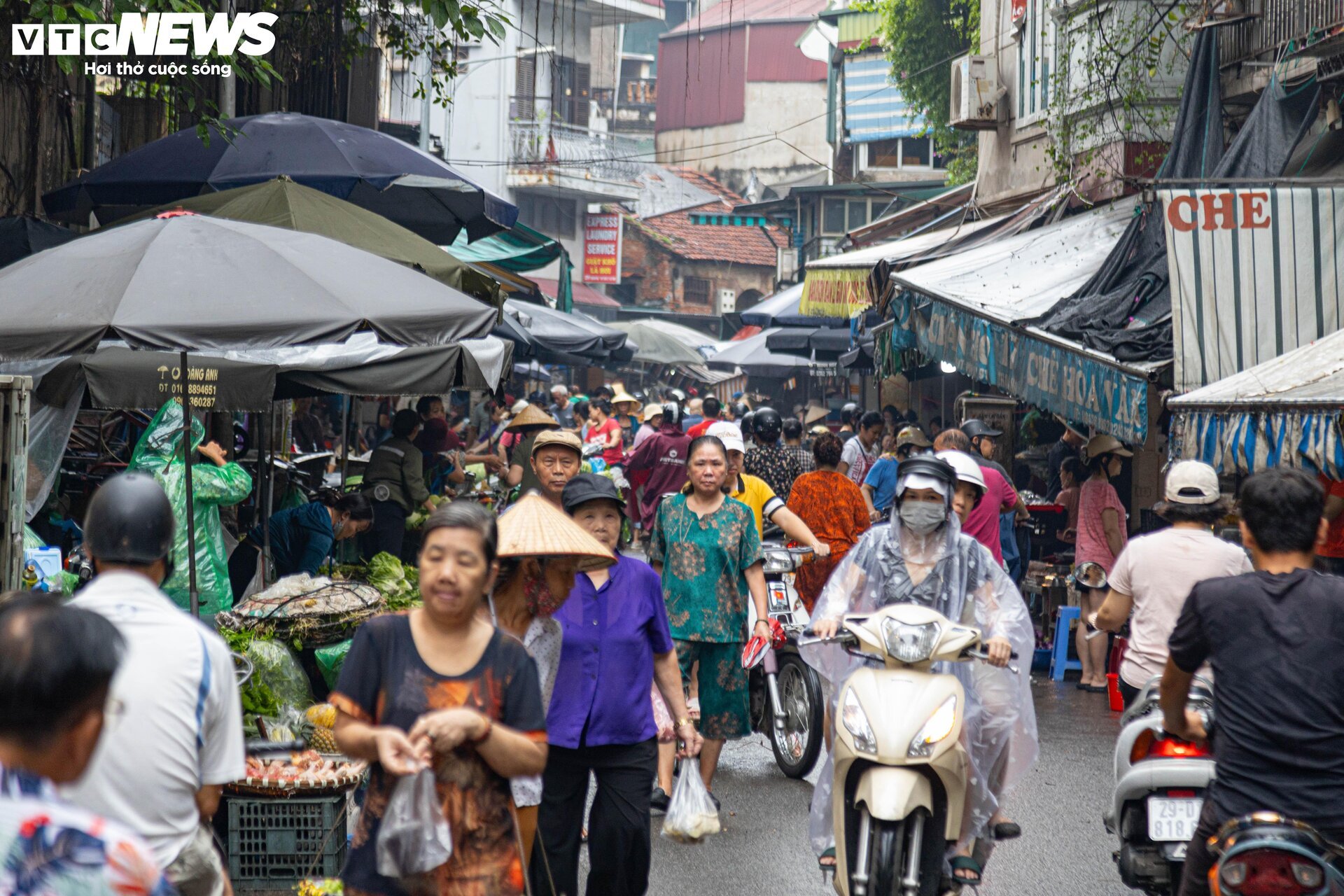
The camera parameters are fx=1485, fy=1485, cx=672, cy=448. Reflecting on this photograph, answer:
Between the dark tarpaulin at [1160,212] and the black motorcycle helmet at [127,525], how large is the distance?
28.3 ft

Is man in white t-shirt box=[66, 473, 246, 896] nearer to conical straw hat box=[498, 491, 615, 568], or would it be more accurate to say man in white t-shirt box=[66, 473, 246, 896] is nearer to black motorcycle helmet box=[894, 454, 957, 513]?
conical straw hat box=[498, 491, 615, 568]

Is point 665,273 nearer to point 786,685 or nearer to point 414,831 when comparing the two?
point 786,685

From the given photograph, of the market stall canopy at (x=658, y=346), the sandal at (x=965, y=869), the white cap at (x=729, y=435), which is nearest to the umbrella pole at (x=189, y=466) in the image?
the white cap at (x=729, y=435)

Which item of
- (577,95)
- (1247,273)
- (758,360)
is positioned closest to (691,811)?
(1247,273)

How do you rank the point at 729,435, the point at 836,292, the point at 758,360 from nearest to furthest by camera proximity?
the point at 729,435, the point at 836,292, the point at 758,360

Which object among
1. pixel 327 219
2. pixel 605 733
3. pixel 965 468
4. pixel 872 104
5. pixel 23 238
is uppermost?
pixel 872 104

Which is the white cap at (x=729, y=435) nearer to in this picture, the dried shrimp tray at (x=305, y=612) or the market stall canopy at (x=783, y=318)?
the dried shrimp tray at (x=305, y=612)

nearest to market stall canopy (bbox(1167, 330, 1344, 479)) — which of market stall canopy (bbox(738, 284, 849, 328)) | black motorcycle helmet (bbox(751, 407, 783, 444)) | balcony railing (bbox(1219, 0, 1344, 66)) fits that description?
black motorcycle helmet (bbox(751, 407, 783, 444))

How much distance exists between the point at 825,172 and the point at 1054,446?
38.7 m

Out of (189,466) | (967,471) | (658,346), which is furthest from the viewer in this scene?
(658,346)

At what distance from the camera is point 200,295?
6.34 metres

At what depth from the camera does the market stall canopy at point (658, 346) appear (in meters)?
30.3

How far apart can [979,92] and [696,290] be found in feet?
106

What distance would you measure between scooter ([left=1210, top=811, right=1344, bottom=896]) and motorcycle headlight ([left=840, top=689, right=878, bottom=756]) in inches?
55.5
